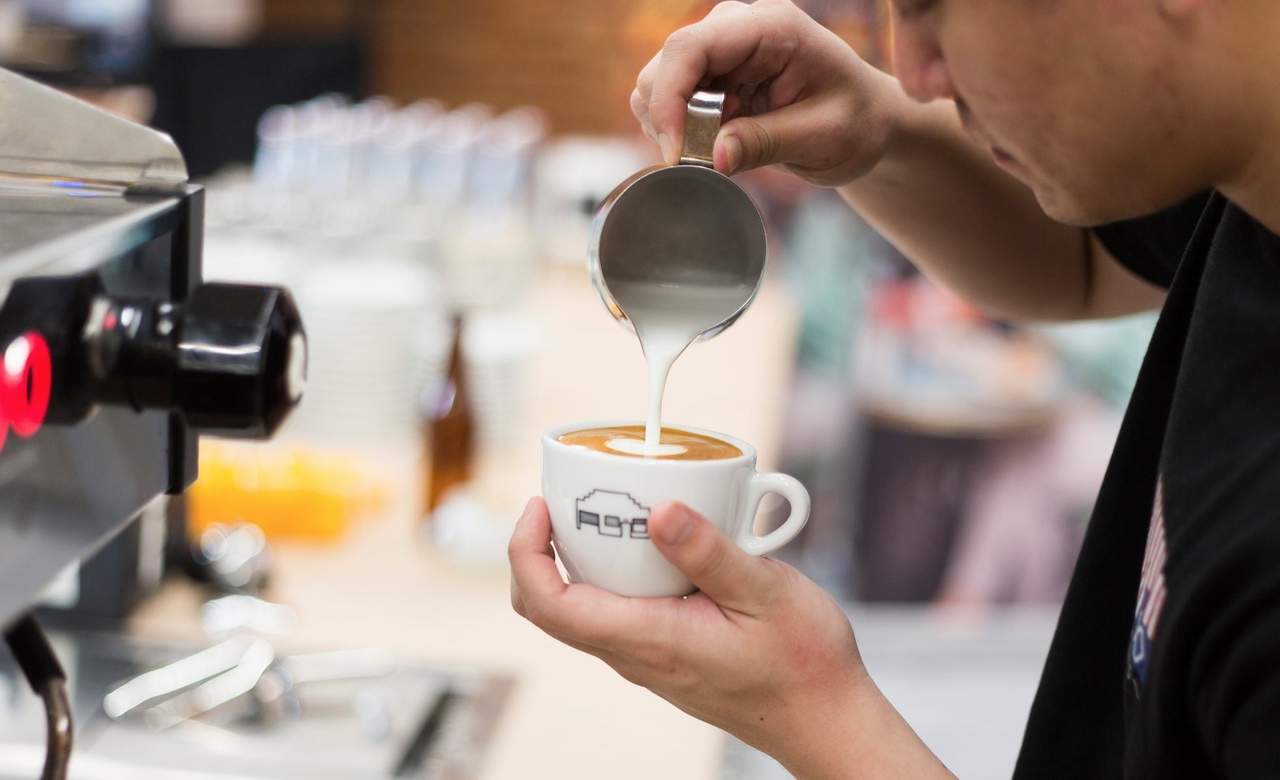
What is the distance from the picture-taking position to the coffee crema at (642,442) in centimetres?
84

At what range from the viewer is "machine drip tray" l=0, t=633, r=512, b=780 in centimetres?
118

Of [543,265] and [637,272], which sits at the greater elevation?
[637,272]

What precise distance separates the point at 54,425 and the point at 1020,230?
834 millimetres

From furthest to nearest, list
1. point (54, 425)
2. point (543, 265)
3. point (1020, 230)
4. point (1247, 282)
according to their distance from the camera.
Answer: point (543, 265), point (1020, 230), point (1247, 282), point (54, 425)

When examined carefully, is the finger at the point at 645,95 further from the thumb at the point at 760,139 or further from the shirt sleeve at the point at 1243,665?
the shirt sleeve at the point at 1243,665

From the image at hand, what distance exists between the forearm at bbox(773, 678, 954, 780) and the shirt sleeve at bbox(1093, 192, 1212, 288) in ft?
1.44

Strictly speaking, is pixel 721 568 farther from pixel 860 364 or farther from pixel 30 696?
pixel 860 364

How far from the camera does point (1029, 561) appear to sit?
139 inches

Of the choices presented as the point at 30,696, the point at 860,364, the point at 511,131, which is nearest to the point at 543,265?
the point at 511,131

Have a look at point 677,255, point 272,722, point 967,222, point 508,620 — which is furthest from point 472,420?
point 677,255

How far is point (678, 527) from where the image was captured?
2.38ft

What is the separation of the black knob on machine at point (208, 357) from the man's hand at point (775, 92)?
1.12 feet

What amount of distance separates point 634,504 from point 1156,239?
50 centimetres

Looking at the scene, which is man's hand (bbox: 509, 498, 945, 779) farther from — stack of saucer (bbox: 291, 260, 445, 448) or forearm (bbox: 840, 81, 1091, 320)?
stack of saucer (bbox: 291, 260, 445, 448)
